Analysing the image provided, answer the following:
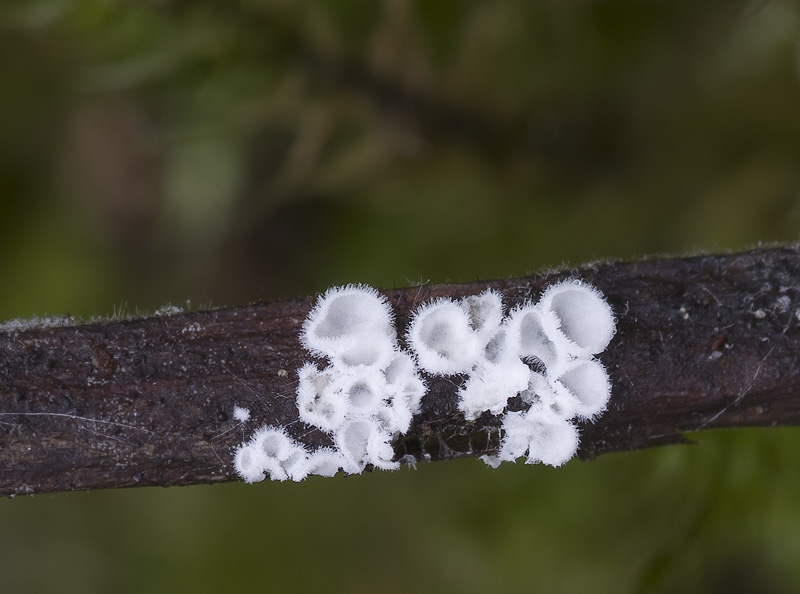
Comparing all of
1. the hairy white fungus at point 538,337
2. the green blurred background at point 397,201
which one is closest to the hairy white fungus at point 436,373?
the hairy white fungus at point 538,337

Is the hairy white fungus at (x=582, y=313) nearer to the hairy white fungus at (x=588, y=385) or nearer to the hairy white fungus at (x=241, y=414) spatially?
the hairy white fungus at (x=588, y=385)

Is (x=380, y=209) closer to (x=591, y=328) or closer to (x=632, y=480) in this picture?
(x=632, y=480)

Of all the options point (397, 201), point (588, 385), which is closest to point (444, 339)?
point (588, 385)

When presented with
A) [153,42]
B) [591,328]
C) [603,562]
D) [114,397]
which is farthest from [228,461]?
[603,562]

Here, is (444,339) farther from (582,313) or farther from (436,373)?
(582,313)

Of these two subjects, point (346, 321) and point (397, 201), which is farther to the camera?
point (397, 201)
